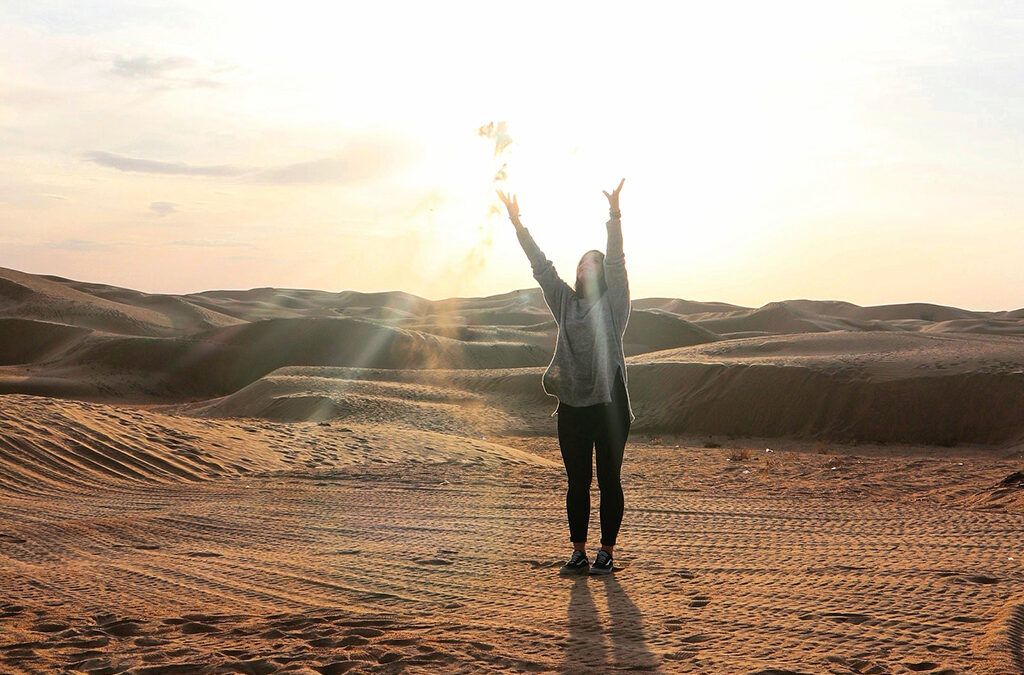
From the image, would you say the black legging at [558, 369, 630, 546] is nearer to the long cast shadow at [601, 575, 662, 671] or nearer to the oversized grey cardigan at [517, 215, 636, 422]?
the oversized grey cardigan at [517, 215, 636, 422]

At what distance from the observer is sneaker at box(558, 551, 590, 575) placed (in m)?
6.70

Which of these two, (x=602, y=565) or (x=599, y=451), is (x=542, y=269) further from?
(x=602, y=565)

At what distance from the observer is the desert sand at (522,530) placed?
4727mm

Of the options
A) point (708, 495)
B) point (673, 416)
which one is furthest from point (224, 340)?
point (708, 495)

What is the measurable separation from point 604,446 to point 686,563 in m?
1.13

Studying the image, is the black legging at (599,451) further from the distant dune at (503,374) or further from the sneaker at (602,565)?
the distant dune at (503,374)

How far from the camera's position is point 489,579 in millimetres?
6543

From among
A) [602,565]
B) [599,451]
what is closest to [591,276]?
[599,451]

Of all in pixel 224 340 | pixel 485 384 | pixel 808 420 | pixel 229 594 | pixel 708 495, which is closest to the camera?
pixel 229 594

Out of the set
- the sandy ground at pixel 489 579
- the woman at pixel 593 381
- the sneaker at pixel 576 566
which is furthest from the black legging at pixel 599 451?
the sandy ground at pixel 489 579

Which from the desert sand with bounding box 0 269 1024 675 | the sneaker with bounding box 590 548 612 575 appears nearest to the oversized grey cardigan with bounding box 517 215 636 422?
the sneaker with bounding box 590 548 612 575

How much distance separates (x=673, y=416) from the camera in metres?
27.5

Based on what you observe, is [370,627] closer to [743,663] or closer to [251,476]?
[743,663]

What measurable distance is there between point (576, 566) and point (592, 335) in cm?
154
